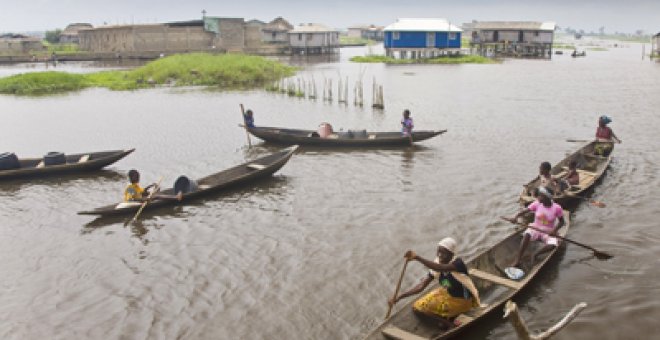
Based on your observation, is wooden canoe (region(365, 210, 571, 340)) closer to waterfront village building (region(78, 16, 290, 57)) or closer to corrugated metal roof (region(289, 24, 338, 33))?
waterfront village building (region(78, 16, 290, 57))

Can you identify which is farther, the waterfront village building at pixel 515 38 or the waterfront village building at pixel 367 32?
the waterfront village building at pixel 367 32

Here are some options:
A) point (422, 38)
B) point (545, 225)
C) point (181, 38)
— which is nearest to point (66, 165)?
Answer: point (545, 225)

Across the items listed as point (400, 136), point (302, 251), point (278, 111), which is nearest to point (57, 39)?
point (278, 111)

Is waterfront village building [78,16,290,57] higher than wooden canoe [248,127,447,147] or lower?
higher

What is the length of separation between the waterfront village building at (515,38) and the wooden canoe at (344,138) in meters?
51.5

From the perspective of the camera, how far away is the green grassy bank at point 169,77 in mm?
34438

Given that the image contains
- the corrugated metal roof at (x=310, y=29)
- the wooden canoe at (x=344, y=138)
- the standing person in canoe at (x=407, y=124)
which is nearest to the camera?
the standing person in canoe at (x=407, y=124)

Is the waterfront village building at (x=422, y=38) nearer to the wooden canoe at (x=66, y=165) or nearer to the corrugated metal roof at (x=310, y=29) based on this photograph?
the corrugated metal roof at (x=310, y=29)

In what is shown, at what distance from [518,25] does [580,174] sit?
57.5 m

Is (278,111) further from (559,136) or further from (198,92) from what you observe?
(559,136)

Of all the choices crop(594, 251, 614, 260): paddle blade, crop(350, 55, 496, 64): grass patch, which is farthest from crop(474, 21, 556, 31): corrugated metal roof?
crop(594, 251, 614, 260): paddle blade

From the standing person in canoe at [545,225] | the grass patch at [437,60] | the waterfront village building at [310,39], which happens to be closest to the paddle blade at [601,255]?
the standing person in canoe at [545,225]

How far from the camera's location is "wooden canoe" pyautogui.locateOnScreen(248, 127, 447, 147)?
17.4 meters

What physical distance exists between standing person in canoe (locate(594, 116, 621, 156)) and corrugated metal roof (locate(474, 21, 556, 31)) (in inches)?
2095
